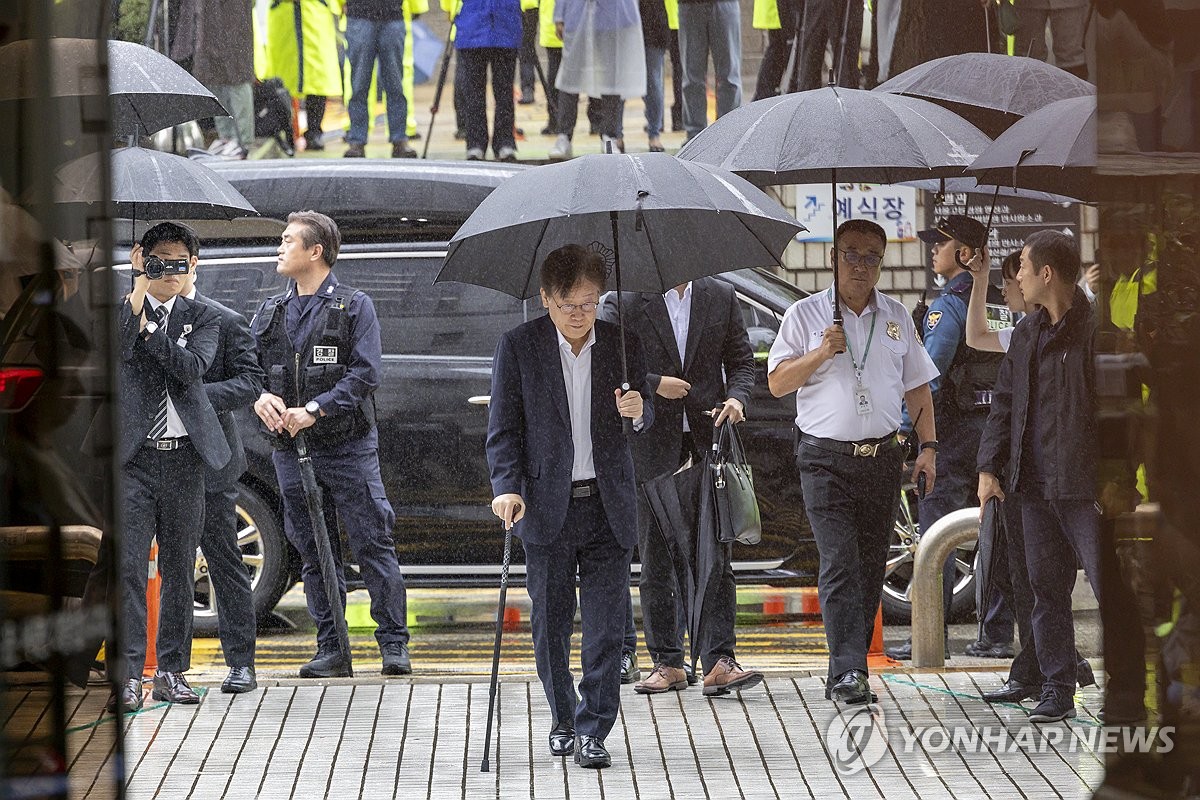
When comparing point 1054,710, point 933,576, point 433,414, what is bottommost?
point 1054,710

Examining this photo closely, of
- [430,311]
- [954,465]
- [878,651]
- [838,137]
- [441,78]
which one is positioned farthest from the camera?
[441,78]

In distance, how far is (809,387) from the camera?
671 centimetres

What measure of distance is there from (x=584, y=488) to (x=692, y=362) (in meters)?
1.31

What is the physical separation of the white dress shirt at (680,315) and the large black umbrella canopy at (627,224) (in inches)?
12.7

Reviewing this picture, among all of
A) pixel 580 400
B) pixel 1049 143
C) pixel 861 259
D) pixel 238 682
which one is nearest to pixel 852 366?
pixel 861 259

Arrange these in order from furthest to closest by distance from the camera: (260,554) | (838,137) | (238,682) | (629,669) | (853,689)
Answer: (260,554) → (629,669) → (238,682) → (853,689) → (838,137)

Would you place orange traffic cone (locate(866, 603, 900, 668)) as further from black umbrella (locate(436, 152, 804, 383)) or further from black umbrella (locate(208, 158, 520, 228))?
black umbrella (locate(208, 158, 520, 228))

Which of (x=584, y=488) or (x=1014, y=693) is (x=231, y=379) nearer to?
(x=584, y=488)

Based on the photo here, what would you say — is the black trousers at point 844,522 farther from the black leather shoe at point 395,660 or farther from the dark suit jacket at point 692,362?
the black leather shoe at point 395,660

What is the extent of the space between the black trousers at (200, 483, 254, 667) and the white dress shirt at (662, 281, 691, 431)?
2.00 m

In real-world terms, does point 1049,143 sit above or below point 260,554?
above

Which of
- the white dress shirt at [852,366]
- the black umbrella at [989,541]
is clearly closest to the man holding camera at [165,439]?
the white dress shirt at [852,366]

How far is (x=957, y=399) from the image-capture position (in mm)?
7883

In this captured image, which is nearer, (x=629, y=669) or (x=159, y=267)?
(x=159, y=267)
